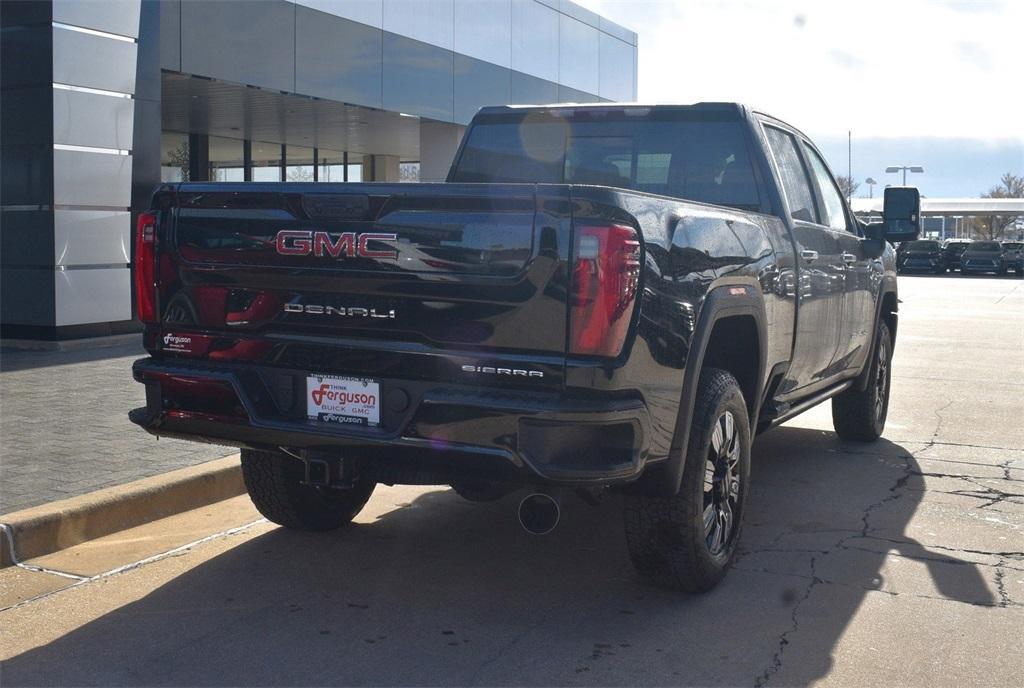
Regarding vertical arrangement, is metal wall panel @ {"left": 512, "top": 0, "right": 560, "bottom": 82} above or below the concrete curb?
above

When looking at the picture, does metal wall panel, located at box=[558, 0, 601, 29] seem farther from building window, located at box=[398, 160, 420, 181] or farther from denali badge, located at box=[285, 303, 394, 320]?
denali badge, located at box=[285, 303, 394, 320]

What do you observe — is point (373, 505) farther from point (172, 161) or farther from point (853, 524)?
point (172, 161)

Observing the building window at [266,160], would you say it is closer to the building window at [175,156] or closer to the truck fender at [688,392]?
the building window at [175,156]

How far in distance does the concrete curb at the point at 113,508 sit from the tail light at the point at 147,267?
1.34 metres

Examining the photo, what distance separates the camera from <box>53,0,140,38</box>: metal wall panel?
43.9 ft

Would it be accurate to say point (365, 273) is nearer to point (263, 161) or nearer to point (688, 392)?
point (688, 392)

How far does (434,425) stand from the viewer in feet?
13.8

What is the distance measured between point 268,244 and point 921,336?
14962mm

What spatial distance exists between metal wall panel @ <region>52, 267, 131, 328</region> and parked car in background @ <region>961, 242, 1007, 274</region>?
4023cm

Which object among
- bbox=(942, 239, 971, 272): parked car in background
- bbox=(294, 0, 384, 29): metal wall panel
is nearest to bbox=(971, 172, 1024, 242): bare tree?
bbox=(942, 239, 971, 272): parked car in background

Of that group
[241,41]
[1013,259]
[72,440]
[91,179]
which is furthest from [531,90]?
[1013,259]

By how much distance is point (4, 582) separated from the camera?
202 inches

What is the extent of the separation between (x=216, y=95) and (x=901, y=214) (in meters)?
14.3

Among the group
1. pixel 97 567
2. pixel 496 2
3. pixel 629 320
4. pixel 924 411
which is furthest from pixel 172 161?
pixel 629 320
